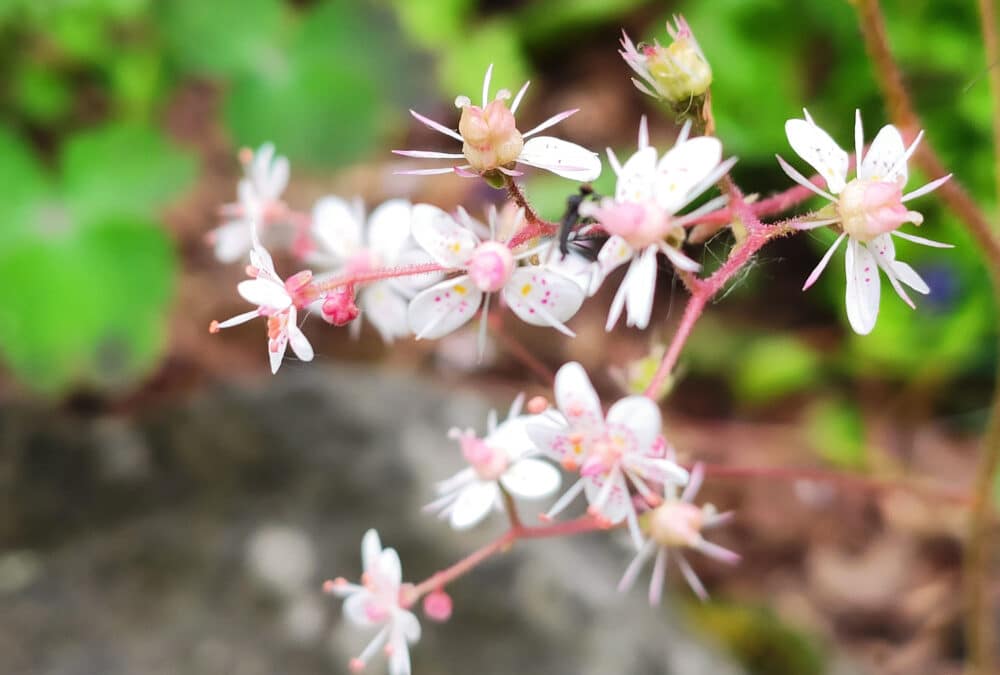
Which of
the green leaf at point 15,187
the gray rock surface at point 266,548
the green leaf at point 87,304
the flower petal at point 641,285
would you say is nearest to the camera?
the flower petal at point 641,285

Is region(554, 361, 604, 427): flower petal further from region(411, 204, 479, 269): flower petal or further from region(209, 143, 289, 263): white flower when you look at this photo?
region(209, 143, 289, 263): white flower

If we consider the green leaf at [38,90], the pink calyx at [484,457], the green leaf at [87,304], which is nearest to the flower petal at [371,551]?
the pink calyx at [484,457]

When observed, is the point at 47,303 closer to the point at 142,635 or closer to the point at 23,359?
the point at 23,359

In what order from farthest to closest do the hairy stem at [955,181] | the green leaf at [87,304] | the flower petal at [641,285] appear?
the green leaf at [87,304] < the hairy stem at [955,181] < the flower petal at [641,285]

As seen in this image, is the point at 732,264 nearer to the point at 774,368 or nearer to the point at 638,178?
the point at 638,178

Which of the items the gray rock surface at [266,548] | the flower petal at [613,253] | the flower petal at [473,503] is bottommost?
the gray rock surface at [266,548]

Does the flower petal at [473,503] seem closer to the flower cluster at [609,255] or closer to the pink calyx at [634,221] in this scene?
the flower cluster at [609,255]
